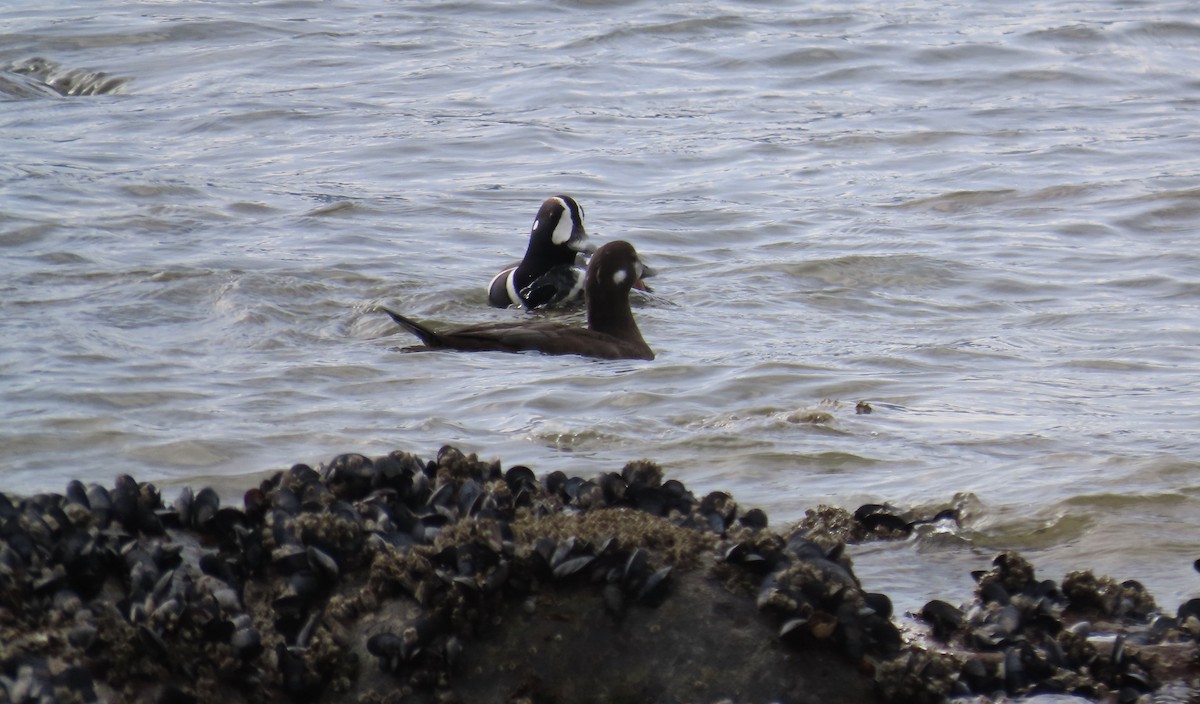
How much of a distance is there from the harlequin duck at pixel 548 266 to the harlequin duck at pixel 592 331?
1008mm

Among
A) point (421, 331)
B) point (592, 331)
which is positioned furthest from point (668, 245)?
point (421, 331)

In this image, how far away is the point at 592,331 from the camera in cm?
978

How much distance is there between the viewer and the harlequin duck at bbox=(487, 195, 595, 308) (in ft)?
36.7

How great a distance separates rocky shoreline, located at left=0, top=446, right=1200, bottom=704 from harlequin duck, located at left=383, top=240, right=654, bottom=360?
5.03 metres

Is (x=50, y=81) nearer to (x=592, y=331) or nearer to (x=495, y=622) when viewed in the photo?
(x=592, y=331)

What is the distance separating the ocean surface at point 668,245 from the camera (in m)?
6.91

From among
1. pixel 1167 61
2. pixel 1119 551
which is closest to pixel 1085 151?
pixel 1167 61

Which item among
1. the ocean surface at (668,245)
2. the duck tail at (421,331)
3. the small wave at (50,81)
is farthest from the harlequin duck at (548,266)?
the small wave at (50,81)

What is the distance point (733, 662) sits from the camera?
149 inches

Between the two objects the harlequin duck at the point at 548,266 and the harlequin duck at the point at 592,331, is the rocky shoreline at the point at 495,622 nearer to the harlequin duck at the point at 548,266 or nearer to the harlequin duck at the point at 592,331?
the harlequin duck at the point at 592,331

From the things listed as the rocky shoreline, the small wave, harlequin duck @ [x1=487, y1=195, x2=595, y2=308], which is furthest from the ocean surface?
the rocky shoreline

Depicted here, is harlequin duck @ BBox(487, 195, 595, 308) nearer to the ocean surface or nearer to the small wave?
the ocean surface

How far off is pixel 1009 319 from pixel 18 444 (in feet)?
21.1

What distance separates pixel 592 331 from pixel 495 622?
6.01 m
